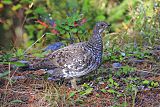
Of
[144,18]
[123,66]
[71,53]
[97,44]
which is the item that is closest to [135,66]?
[123,66]

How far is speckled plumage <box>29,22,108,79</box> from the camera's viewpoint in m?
4.46

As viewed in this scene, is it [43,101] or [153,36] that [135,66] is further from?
[43,101]

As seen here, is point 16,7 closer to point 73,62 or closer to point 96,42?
point 96,42

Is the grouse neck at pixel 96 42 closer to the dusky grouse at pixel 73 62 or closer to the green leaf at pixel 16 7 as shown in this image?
the dusky grouse at pixel 73 62

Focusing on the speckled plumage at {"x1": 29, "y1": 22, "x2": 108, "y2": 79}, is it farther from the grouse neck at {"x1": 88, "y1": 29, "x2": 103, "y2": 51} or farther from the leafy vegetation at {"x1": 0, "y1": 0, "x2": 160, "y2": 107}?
the leafy vegetation at {"x1": 0, "y1": 0, "x2": 160, "y2": 107}

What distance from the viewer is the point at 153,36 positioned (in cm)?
600

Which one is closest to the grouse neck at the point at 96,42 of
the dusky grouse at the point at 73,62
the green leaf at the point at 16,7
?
the dusky grouse at the point at 73,62

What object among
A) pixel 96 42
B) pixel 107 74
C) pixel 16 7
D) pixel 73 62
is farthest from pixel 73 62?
pixel 16 7

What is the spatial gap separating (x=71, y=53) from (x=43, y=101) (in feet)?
2.37

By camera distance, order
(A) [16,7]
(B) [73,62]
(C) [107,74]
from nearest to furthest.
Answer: (B) [73,62]
(C) [107,74]
(A) [16,7]

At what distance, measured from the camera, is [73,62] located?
14.7 ft

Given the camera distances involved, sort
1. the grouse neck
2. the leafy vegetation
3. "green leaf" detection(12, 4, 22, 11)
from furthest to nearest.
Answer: "green leaf" detection(12, 4, 22, 11) → the grouse neck → the leafy vegetation

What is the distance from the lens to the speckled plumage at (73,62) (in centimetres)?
446

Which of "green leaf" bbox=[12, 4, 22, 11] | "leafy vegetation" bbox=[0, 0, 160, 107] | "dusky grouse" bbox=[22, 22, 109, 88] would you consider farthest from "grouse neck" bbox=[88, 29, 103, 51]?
"green leaf" bbox=[12, 4, 22, 11]
